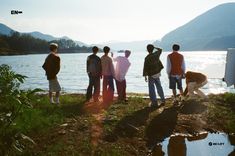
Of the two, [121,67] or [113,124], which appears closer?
[113,124]

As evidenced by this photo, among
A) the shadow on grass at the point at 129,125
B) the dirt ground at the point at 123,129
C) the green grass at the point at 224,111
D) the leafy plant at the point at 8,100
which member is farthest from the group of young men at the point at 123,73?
the leafy plant at the point at 8,100

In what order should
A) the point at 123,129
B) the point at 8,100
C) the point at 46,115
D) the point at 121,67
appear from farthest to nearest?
the point at 121,67 → the point at 46,115 → the point at 123,129 → the point at 8,100

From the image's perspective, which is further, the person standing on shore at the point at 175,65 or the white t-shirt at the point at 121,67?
the white t-shirt at the point at 121,67

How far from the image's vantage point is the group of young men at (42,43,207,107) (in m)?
14.1

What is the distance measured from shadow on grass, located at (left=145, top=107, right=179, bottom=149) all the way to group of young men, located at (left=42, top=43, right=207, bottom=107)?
2144 mm

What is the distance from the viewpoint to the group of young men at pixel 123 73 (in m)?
14.1

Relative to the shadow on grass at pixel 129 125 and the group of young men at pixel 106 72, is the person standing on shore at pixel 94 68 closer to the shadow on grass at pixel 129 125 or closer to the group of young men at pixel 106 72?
the group of young men at pixel 106 72

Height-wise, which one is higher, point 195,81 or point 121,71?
point 121,71

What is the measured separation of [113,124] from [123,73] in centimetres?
558

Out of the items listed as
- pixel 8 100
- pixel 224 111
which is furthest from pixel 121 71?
pixel 8 100

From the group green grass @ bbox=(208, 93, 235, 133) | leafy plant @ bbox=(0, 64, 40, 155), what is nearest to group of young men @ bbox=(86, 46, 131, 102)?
green grass @ bbox=(208, 93, 235, 133)

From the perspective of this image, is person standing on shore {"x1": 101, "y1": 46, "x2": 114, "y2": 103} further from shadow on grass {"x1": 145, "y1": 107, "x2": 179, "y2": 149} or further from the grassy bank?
shadow on grass {"x1": 145, "y1": 107, "x2": 179, "y2": 149}

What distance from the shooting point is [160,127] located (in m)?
10.9

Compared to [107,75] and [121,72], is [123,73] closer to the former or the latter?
[121,72]
